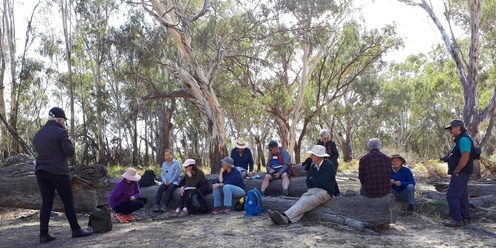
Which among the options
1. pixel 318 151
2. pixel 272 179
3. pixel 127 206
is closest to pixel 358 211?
pixel 318 151

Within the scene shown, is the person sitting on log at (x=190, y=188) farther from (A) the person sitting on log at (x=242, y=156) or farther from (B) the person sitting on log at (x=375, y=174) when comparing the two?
(B) the person sitting on log at (x=375, y=174)

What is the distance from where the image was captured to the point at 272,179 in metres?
9.05

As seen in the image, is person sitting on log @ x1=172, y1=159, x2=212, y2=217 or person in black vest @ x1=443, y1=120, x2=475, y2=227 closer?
person in black vest @ x1=443, y1=120, x2=475, y2=227

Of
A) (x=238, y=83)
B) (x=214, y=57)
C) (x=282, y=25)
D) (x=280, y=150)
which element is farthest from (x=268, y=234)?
(x=238, y=83)

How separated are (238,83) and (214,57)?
721 centimetres

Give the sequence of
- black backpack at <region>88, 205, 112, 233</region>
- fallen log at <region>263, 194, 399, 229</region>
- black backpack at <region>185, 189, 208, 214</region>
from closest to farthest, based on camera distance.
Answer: fallen log at <region>263, 194, 399, 229</region>, black backpack at <region>88, 205, 112, 233</region>, black backpack at <region>185, 189, 208, 214</region>

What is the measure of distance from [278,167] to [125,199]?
2948 mm

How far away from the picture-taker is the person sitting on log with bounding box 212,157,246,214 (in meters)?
8.29

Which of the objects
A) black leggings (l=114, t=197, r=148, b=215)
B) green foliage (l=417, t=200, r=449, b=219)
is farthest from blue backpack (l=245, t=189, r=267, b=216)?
green foliage (l=417, t=200, r=449, b=219)

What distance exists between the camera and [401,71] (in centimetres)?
3766

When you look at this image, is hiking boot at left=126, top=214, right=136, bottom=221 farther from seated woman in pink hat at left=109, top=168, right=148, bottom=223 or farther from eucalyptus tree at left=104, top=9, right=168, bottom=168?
eucalyptus tree at left=104, top=9, right=168, bottom=168

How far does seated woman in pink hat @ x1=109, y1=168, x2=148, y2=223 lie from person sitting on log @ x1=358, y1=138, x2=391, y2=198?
3673mm

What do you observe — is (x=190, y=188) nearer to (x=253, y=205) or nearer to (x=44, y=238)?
(x=253, y=205)

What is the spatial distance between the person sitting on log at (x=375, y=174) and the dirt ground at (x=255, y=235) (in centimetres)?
54
